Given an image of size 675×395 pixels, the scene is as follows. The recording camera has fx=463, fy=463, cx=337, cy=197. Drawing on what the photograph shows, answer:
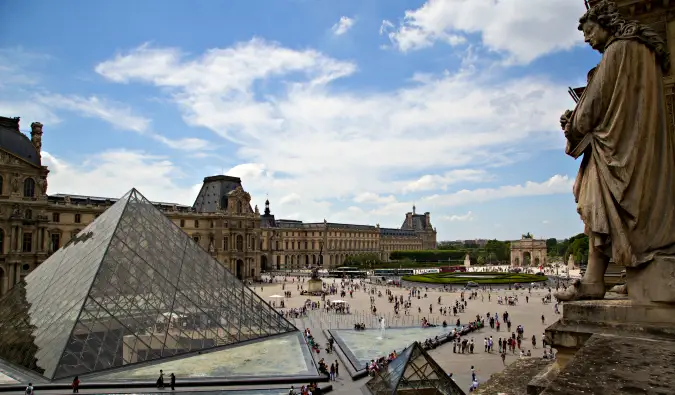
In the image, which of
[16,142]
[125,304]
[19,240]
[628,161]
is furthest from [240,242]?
[628,161]

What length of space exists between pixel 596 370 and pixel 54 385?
16082mm

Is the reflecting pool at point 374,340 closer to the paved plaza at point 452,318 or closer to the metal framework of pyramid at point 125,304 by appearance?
the paved plaza at point 452,318

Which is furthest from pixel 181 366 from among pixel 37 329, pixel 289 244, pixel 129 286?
pixel 289 244

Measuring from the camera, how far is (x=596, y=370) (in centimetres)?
260

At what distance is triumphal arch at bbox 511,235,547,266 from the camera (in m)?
91.4

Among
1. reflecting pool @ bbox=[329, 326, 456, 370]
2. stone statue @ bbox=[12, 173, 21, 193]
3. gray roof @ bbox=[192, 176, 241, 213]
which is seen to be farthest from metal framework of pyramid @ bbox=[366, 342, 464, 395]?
gray roof @ bbox=[192, 176, 241, 213]

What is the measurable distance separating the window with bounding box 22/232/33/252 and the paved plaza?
21.0m

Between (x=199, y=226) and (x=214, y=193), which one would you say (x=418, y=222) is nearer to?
(x=214, y=193)

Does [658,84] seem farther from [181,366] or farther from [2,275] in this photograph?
[2,275]

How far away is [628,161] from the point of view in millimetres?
3197

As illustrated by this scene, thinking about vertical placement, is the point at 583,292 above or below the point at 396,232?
below

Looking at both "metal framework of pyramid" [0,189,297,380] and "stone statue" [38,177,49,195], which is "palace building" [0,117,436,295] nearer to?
"stone statue" [38,177,49,195]

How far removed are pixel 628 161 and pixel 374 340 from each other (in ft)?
71.2

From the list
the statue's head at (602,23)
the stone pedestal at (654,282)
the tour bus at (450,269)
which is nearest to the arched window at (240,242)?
the tour bus at (450,269)
